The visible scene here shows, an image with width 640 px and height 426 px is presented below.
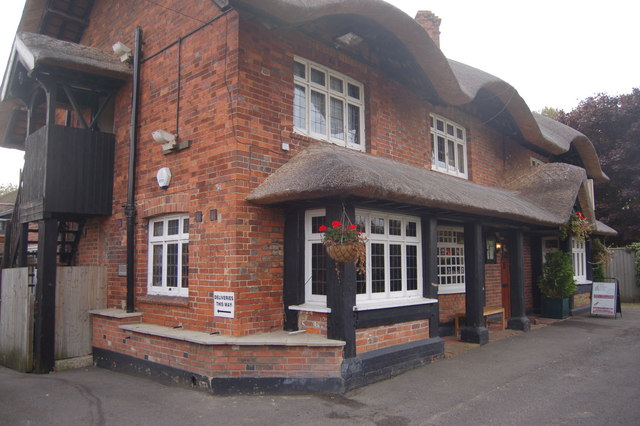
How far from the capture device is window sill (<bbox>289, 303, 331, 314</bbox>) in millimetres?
6617

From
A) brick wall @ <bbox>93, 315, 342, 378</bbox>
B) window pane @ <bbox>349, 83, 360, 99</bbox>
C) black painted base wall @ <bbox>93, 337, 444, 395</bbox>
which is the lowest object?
black painted base wall @ <bbox>93, 337, 444, 395</bbox>

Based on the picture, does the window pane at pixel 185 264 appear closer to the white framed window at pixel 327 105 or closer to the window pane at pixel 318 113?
the white framed window at pixel 327 105

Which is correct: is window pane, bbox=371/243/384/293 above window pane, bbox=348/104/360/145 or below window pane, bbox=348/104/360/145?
below

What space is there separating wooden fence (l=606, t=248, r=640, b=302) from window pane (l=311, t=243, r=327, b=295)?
16405 millimetres

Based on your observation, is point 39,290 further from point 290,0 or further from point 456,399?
point 456,399

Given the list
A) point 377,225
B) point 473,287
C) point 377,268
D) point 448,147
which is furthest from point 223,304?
point 448,147

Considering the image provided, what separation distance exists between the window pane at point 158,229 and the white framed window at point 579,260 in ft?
37.9

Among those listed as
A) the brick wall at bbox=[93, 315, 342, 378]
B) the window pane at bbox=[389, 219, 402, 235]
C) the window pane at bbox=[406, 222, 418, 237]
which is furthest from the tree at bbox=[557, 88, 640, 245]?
the brick wall at bbox=[93, 315, 342, 378]

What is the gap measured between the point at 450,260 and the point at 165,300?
649 cm

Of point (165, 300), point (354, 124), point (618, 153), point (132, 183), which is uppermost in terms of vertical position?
point (618, 153)

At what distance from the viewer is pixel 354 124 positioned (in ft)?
29.1

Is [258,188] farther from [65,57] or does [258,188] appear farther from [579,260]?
[579,260]

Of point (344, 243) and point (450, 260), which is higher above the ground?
point (344, 243)

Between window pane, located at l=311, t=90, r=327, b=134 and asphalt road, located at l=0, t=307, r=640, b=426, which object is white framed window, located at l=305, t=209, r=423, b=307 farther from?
window pane, located at l=311, t=90, r=327, b=134
